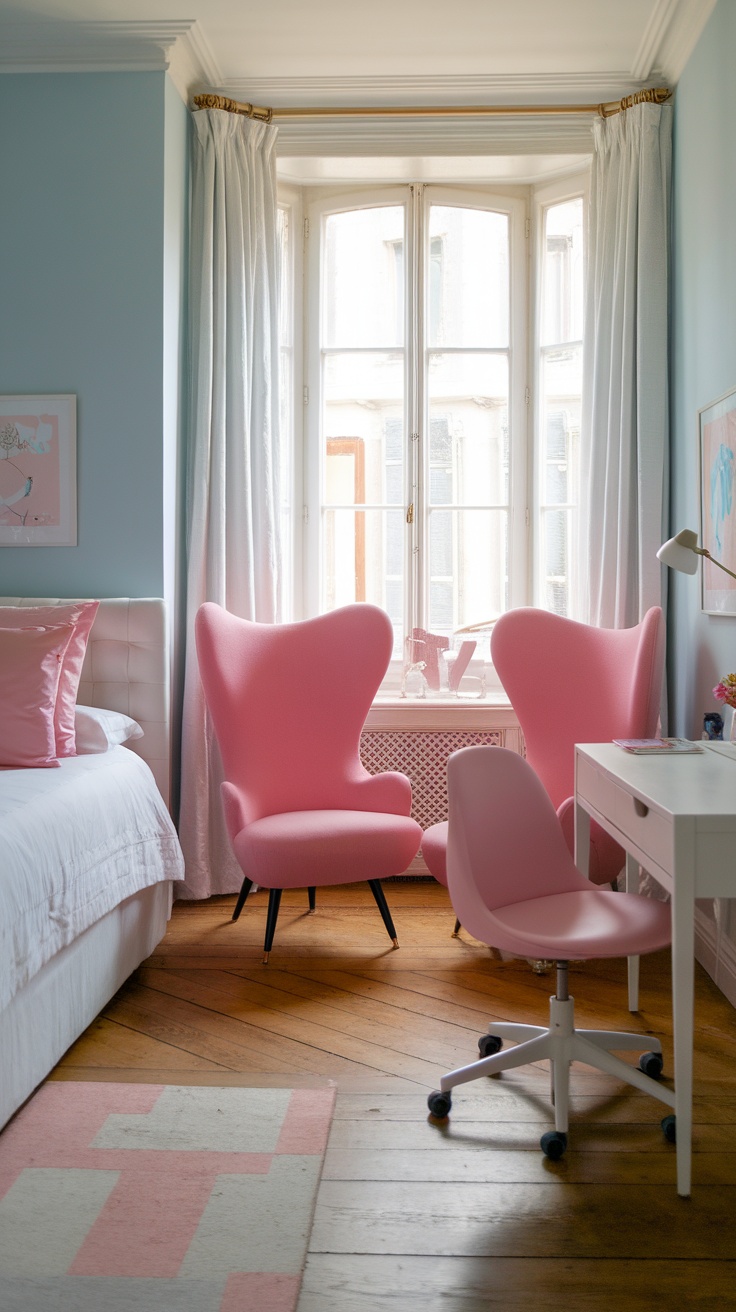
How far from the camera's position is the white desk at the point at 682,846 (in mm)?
1676

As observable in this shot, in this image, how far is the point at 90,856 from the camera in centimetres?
241

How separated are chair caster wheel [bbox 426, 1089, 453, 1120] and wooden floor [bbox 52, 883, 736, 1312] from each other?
19mm

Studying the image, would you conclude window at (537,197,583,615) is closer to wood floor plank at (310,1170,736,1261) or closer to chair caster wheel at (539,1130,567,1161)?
chair caster wheel at (539,1130,567,1161)

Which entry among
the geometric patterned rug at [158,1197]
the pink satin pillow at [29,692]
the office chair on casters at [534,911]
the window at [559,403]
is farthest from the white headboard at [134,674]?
the window at [559,403]

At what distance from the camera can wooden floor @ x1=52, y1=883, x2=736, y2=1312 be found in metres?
1.56

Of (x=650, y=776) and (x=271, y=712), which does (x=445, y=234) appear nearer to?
(x=271, y=712)

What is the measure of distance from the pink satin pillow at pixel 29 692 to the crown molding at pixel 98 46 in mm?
2052

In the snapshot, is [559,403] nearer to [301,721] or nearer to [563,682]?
[563,682]

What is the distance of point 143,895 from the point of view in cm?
286

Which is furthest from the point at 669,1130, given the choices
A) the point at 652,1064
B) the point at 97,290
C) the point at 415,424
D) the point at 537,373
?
the point at 97,290

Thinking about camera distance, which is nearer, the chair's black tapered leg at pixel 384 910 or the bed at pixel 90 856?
the bed at pixel 90 856

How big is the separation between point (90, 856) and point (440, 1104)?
1001mm

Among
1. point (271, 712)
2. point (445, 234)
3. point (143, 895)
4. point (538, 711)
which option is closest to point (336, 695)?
point (271, 712)

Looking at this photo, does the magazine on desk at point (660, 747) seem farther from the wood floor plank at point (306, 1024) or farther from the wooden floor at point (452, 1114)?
the wood floor plank at point (306, 1024)
